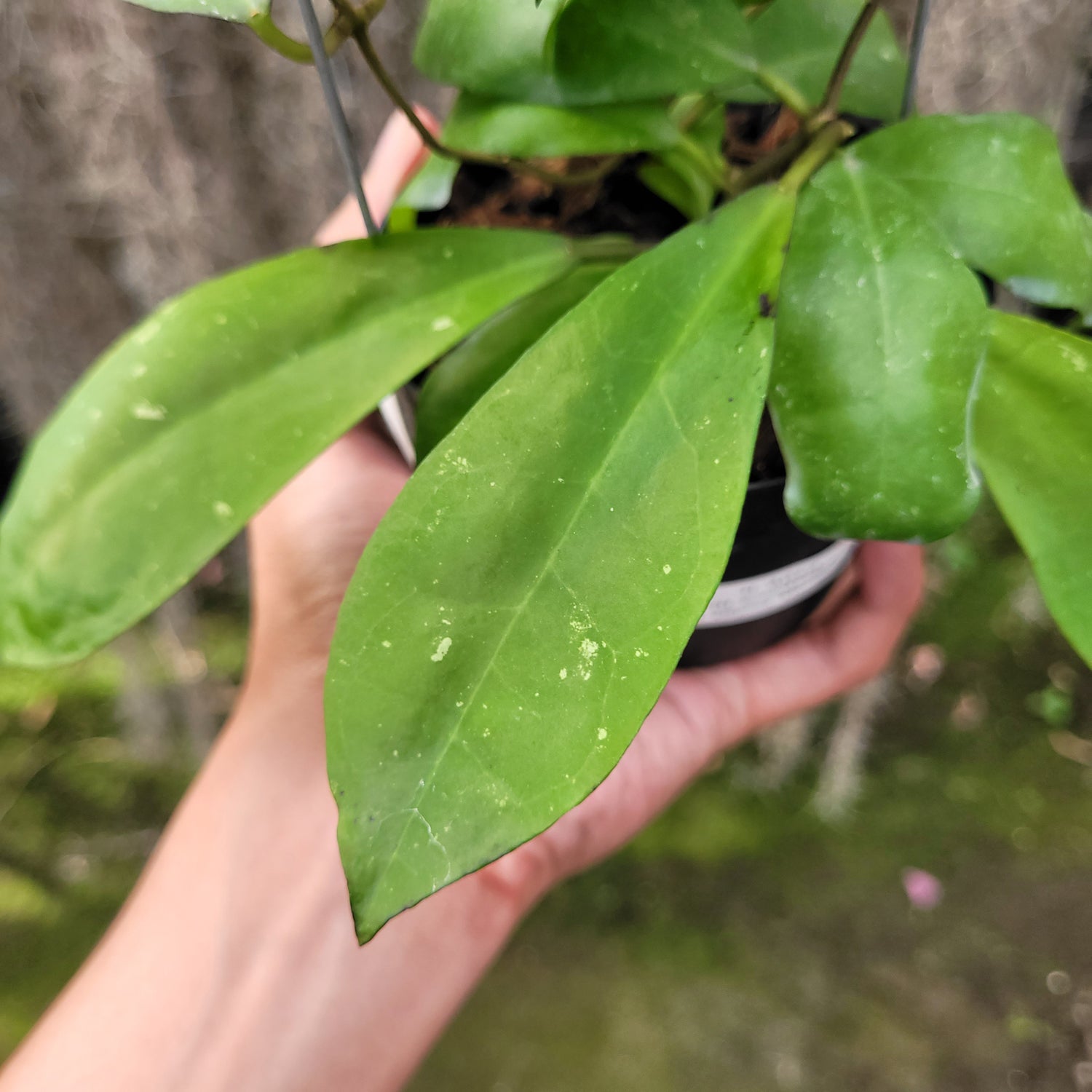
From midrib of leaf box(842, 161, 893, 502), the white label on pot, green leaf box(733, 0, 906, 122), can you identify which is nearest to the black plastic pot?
the white label on pot

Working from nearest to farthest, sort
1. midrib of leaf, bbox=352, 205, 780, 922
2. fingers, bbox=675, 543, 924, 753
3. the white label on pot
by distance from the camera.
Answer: midrib of leaf, bbox=352, 205, 780, 922 → the white label on pot → fingers, bbox=675, 543, 924, 753

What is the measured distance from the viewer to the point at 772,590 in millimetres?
547

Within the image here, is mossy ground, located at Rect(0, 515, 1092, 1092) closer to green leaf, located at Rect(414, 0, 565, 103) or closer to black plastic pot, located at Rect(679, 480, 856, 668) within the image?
black plastic pot, located at Rect(679, 480, 856, 668)

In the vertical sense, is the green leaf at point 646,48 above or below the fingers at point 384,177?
above

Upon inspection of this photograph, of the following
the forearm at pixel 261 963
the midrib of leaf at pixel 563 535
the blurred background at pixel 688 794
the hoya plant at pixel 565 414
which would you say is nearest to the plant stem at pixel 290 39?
the hoya plant at pixel 565 414

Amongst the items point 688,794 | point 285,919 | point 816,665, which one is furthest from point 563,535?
point 688,794

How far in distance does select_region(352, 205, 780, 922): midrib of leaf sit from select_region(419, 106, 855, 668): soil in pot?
196mm

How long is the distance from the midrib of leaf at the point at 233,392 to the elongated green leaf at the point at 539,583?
77 mm

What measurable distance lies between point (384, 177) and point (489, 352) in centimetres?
31

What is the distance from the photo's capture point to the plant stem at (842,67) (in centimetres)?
34

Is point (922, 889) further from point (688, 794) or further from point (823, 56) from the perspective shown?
point (823, 56)

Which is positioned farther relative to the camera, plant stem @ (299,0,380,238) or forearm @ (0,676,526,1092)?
forearm @ (0,676,526,1092)

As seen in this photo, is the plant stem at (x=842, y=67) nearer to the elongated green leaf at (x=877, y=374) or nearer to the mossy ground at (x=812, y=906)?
the elongated green leaf at (x=877, y=374)

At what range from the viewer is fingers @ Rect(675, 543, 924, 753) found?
2.47 feet
